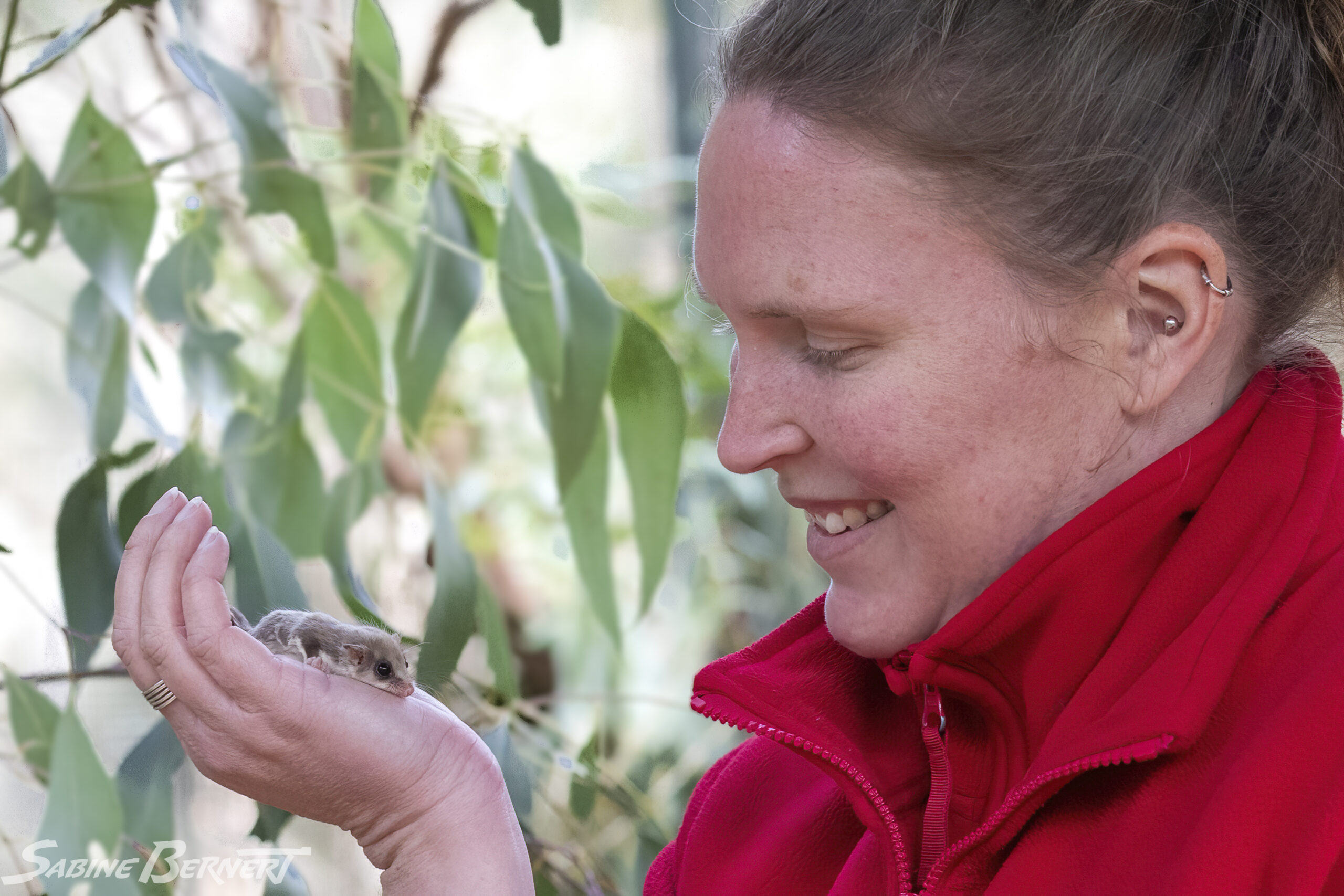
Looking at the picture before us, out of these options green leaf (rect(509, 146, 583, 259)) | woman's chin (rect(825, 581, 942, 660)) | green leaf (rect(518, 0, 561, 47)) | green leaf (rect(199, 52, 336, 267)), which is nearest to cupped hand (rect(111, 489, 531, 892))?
woman's chin (rect(825, 581, 942, 660))

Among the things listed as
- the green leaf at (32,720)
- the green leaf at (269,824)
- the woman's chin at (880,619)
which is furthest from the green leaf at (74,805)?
the woman's chin at (880,619)

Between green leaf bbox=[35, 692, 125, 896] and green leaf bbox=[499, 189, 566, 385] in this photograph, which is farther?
green leaf bbox=[499, 189, 566, 385]

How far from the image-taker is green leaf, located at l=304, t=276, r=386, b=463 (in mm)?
1095

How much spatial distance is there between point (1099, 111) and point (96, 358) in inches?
34.4

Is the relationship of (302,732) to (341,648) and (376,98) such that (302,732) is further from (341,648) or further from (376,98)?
(376,98)

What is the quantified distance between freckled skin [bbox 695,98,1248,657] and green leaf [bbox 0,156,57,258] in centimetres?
64

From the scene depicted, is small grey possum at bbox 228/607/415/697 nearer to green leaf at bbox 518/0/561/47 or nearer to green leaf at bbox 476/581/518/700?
green leaf at bbox 476/581/518/700

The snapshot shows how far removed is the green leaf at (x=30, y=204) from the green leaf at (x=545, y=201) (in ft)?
1.43

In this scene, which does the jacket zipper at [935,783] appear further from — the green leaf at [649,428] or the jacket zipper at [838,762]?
the green leaf at [649,428]

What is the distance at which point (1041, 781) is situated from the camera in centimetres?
62

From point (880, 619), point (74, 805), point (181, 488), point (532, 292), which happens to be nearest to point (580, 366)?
point (532, 292)

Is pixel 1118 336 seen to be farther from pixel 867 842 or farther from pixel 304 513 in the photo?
pixel 304 513

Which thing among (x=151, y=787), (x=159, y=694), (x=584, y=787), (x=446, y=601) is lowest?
(x=584, y=787)

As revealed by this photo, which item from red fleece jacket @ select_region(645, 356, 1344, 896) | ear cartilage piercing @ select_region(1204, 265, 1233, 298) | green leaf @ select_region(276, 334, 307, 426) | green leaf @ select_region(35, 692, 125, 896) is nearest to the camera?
red fleece jacket @ select_region(645, 356, 1344, 896)
